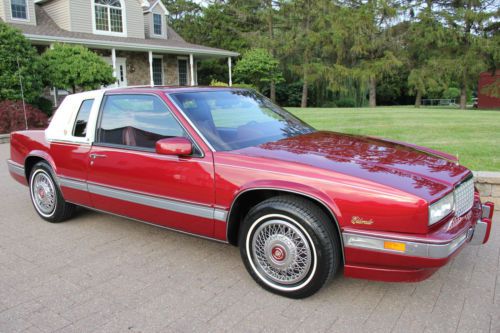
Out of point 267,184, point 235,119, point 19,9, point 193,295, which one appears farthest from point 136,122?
point 19,9

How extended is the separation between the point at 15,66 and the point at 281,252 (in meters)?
14.6

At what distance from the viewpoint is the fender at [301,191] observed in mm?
2926

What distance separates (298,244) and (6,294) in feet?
7.78

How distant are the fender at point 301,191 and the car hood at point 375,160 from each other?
8.6 inches

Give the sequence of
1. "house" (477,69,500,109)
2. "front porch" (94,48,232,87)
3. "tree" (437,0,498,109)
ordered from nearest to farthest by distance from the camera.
A: 1. "front porch" (94,48,232,87)
2. "tree" (437,0,498,109)
3. "house" (477,69,500,109)

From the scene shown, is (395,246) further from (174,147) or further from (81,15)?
(81,15)

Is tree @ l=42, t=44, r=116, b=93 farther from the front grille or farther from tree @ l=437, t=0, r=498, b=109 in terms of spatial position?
tree @ l=437, t=0, r=498, b=109

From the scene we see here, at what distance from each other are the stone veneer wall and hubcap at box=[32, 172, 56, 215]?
17.0ft

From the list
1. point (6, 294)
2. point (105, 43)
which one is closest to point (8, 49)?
point (105, 43)

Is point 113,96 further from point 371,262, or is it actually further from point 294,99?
point 294,99

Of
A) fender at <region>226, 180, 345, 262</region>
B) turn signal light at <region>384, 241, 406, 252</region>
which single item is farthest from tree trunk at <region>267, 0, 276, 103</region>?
turn signal light at <region>384, 241, 406, 252</region>

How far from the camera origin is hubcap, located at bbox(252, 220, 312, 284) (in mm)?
3124

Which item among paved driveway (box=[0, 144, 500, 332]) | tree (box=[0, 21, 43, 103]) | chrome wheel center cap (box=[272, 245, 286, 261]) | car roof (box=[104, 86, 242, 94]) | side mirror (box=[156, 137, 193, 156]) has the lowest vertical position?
paved driveway (box=[0, 144, 500, 332])

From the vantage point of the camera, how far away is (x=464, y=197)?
3246 mm
